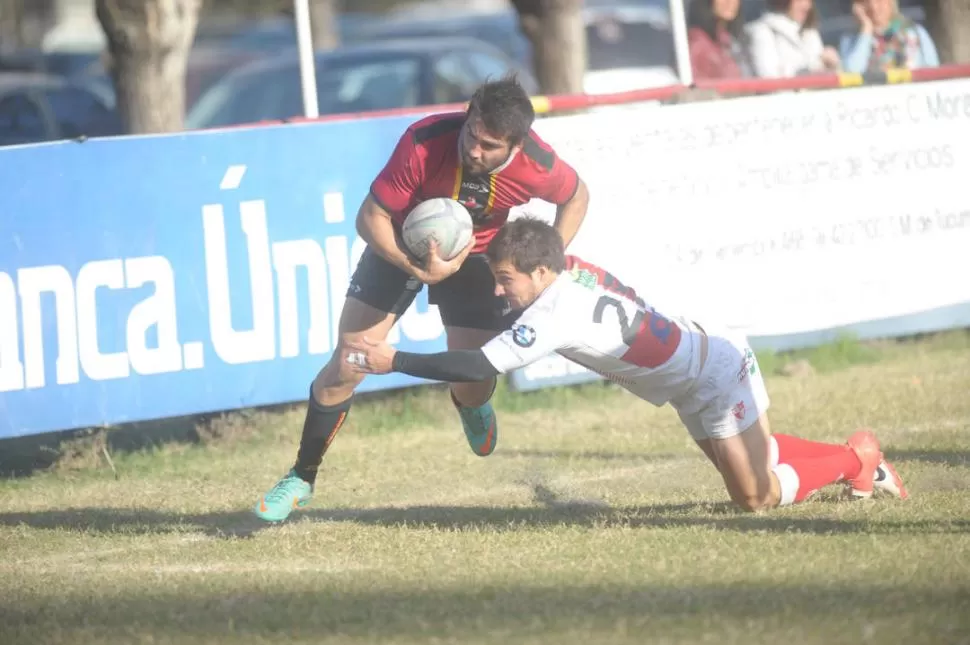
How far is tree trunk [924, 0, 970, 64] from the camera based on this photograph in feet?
45.0

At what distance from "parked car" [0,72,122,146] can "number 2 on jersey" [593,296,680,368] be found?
9147 mm

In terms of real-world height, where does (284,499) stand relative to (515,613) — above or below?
above

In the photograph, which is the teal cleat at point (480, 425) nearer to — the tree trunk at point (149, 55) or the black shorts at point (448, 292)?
the black shorts at point (448, 292)

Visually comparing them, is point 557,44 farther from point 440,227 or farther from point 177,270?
point 440,227

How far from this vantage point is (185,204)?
8891mm

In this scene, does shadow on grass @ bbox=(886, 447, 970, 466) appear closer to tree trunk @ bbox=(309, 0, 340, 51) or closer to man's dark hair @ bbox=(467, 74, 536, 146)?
man's dark hair @ bbox=(467, 74, 536, 146)

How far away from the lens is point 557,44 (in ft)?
39.5

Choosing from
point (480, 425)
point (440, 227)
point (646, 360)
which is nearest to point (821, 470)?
point (646, 360)

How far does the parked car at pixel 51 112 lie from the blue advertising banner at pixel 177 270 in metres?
5.90

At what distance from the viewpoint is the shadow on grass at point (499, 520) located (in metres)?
6.70

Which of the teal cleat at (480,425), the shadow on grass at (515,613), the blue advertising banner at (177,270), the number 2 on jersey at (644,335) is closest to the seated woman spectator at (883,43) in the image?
the blue advertising banner at (177,270)

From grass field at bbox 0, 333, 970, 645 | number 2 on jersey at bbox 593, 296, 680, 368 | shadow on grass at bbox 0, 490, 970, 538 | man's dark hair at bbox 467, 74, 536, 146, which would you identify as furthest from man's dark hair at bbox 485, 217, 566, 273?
shadow on grass at bbox 0, 490, 970, 538

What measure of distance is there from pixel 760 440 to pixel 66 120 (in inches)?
432

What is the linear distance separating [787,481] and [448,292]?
1810 mm
